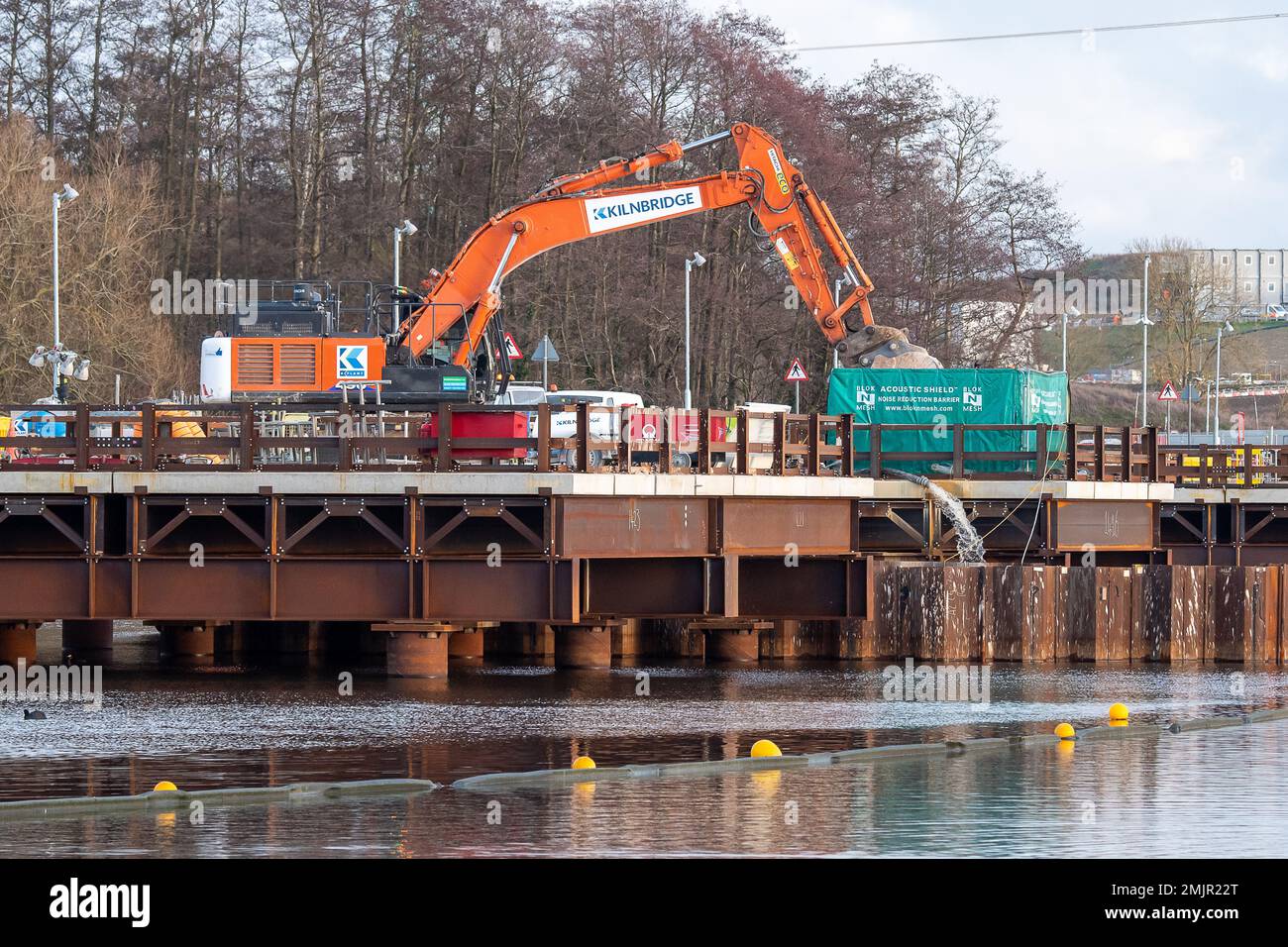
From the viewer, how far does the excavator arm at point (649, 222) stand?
34.2m

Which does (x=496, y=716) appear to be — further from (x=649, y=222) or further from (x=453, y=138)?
(x=453, y=138)

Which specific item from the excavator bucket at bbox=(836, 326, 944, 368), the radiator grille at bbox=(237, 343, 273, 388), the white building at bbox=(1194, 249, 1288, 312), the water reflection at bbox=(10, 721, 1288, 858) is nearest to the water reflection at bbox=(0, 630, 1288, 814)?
the water reflection at bbox=(10, 721, 1288, 858)

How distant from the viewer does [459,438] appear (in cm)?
2802

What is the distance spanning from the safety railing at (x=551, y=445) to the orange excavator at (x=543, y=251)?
2.58ft

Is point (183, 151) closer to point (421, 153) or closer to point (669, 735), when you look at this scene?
point (421, 153)

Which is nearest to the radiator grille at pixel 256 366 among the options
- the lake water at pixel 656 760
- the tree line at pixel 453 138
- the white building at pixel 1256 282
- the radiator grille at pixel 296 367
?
the radiator grille at pixel 296 367

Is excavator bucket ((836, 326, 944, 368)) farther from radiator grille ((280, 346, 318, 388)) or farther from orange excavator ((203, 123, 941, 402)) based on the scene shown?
radiator grille ((280, 346, 318, 388))

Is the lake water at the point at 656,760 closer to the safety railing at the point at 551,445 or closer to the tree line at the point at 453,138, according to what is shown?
the safety railing at the point at 551,445

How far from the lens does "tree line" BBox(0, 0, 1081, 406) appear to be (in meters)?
67.4

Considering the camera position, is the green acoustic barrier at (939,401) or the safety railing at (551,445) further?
the green acoustic barrier at (939,401)

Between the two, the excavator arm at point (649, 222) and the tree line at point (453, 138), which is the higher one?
the tree line at point (453, 138)

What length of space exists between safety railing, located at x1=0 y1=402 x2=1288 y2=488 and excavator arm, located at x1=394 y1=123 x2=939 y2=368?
2.10 m

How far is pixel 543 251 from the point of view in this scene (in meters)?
37.0

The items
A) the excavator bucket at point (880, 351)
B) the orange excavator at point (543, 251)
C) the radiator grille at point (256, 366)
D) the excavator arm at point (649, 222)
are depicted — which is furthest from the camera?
→ the excavator bucket at point (880, 351)
